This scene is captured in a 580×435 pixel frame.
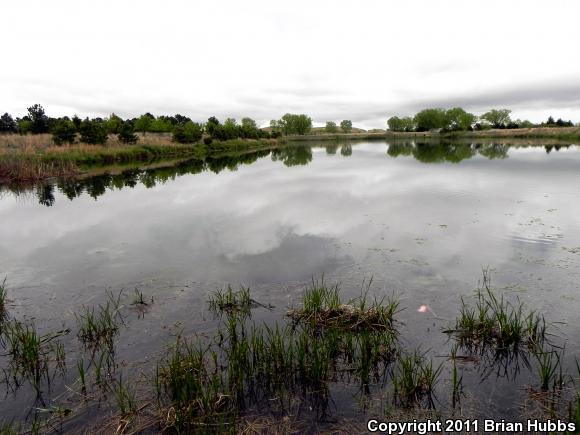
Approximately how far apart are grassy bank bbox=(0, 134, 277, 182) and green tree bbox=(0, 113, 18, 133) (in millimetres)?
41525

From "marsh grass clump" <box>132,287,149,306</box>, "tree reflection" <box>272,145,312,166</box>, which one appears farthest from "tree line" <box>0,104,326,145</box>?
"marsh grass clump" <box>132,287,149,306</box>

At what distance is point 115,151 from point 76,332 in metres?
46.1

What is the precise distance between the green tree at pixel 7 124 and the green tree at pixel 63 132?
50.2 metres

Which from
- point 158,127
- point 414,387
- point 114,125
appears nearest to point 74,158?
point 114,125

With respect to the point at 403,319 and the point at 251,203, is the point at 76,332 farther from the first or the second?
the point at 251,203

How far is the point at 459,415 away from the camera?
16.1 ft

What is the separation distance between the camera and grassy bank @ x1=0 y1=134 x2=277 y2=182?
31.1m

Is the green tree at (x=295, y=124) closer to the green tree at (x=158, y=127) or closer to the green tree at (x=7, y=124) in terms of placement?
the green tree at (x=158, y=127)

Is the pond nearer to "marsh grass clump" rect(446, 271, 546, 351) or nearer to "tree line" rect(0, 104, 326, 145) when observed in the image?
"marsh grass clump" rect(446, 271, 546, 351)

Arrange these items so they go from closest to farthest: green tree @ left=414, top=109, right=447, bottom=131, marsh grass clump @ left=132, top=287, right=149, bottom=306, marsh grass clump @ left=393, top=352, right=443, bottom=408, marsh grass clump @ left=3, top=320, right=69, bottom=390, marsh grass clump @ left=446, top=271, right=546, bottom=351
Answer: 1. marsh grass clump @ left=393, top=352, right=443, bottom=408
2. marsh grass clump @ left=3, top=320, right=69, bottom=390
3. marsh grass clump @ left=446, top=271, right=546, bottom=351
4. marsh grass clump @ left=132, top=287, right=149, bottom=306
5. green tree @ left=414, top=109, right=447, bottom=131

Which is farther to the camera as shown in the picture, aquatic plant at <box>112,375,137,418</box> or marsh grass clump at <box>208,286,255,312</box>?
marsh grass clump at <box>208,286,255,312</box>

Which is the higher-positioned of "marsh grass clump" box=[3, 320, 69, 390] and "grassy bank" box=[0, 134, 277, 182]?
"grassy bank" box=[0, 134, 277, 182]

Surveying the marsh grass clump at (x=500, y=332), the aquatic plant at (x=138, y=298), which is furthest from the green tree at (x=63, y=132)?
the marsh grass clump at (x=500, y=332)

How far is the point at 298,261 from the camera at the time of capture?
35.7 feet
